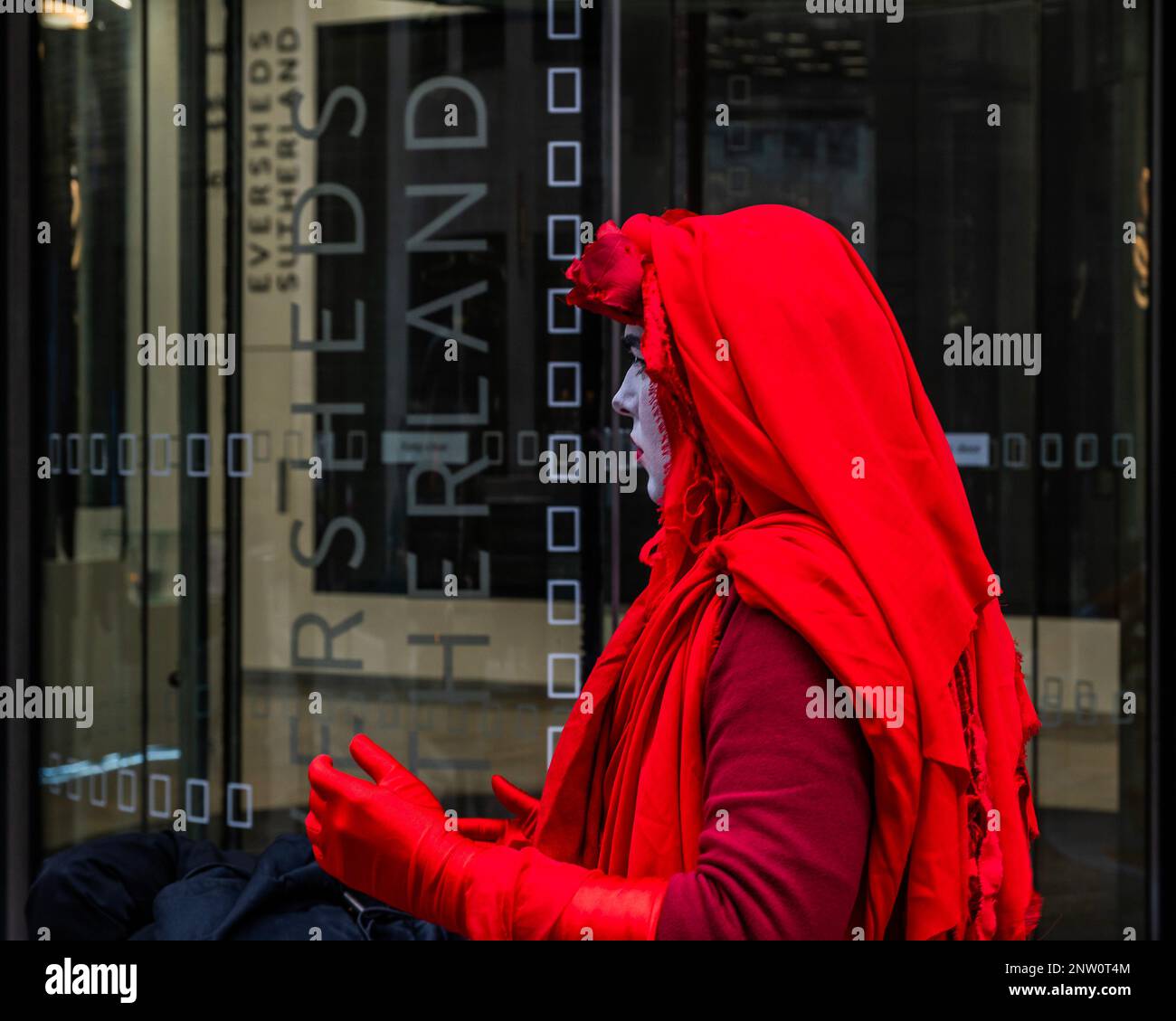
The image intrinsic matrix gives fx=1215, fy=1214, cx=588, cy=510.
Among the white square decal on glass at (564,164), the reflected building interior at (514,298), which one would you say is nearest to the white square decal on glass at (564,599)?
the reflected building interior at (514,298)

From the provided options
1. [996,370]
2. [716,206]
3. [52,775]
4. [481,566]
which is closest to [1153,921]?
[996,370]

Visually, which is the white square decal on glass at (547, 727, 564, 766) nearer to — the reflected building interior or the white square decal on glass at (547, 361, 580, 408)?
the reflected building interior

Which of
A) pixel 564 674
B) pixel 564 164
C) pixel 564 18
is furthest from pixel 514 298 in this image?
pixel 564 674

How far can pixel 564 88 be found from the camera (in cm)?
334

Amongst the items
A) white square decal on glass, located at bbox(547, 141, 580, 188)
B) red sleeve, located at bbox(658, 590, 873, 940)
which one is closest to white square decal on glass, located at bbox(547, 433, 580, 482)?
white square decal on glass, located at bbox(547, 141, 580, 188)

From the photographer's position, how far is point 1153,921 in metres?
A: 3.30

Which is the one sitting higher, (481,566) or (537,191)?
(537,191)

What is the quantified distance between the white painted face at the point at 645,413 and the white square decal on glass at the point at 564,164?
6.27ft

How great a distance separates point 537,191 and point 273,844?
6.06ft

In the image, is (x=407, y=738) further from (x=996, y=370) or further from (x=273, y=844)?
(x=996, y=370)

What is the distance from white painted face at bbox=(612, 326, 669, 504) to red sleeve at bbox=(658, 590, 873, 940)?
0.36m

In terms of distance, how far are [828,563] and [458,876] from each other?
0.52 meters

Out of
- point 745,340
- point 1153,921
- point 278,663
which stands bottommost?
point 1153,921

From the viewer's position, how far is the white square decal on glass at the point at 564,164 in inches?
132
